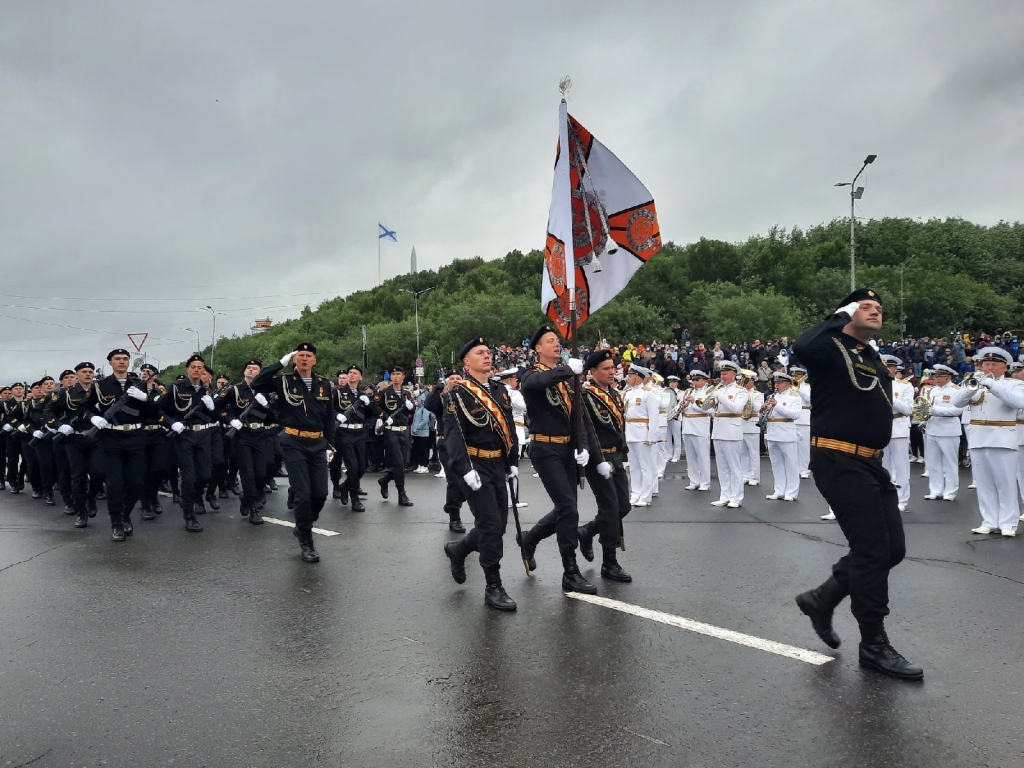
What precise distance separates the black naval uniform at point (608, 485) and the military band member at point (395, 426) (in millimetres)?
5028

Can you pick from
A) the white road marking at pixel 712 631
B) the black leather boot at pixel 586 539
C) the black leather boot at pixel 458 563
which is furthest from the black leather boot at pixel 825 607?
the black leather boot at pixel 458 563

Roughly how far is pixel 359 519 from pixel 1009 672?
7.55m

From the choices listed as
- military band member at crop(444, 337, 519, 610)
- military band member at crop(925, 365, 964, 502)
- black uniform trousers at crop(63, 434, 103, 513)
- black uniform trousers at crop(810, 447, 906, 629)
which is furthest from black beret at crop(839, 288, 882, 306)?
black uniform trousers at crop(63, 434, 103, 513)

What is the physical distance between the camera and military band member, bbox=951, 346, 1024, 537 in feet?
27.8

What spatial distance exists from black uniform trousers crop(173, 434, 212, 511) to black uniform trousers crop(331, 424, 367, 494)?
1807mm

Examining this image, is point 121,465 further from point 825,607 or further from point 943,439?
point 943,439

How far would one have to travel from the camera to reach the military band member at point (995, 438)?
848 cm

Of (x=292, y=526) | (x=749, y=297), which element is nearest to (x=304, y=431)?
(x=292, y=526)

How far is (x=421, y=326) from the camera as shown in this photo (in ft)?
237

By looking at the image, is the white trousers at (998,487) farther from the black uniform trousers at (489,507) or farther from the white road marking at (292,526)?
the white road marking at (292,526)

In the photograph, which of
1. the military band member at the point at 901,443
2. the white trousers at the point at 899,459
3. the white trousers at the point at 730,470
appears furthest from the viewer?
the white trousers at the point at 730,470

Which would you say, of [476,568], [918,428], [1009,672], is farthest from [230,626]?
[918,428]

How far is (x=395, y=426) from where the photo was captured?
11.8 meters

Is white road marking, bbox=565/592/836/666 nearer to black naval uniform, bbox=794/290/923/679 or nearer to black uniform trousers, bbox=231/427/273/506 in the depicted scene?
black naval uniform, bbox=794/290/923/679
